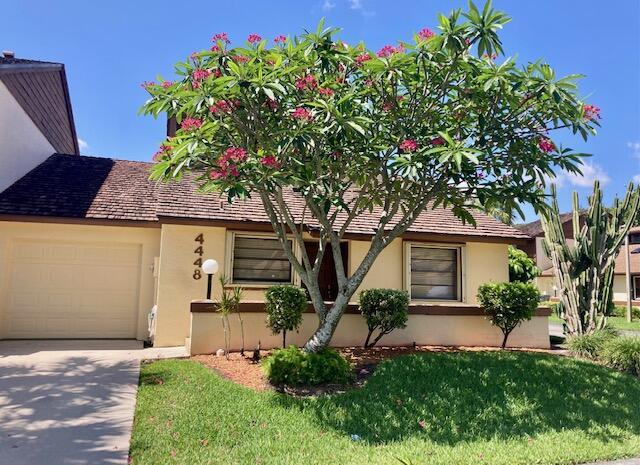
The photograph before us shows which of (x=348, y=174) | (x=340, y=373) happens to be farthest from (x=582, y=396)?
(x=348, y=174)

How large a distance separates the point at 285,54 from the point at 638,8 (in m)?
9.82

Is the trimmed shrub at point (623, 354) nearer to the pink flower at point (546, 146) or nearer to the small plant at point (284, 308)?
the pink flower at point (546, 146)

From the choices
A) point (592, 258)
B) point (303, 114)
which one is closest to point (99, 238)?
point (303, 114)

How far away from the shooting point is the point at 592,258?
10023 mm

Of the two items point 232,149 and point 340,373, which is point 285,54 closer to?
point 232,149

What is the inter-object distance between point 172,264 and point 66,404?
453 cm

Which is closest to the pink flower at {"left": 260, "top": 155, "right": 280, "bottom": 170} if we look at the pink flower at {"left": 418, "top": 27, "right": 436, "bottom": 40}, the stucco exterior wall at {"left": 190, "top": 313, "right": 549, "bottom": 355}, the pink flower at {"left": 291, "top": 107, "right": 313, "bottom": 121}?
the pink flower at {"left": 291, "top": 107, "right": 313, "bottom": 121}

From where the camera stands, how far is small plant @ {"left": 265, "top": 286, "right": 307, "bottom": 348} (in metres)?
8.66

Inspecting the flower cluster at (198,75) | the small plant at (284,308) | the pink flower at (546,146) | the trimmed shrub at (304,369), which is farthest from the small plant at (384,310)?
the flower cluster at (198,75)

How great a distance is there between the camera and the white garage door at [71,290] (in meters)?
10.6

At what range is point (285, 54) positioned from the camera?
6527 millimetres

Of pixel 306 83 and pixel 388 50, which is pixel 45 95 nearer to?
pixel 306 83

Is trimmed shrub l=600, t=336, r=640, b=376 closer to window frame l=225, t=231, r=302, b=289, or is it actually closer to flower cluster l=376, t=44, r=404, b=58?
window frame l=225, t=231, r=302, b=289

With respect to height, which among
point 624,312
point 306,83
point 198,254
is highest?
point 306,83
